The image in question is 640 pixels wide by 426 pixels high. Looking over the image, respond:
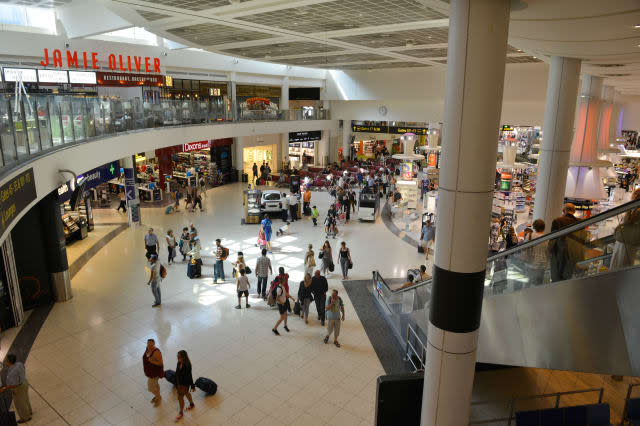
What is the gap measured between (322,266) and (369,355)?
166 inches

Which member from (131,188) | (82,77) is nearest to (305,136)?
(82,77)

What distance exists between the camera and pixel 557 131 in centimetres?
940

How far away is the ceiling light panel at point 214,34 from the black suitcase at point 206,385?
992 centimetres

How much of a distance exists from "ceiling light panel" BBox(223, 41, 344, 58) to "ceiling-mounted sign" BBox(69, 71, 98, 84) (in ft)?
19.3

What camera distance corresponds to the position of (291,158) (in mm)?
37062

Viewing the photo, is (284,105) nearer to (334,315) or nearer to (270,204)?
(270,204)

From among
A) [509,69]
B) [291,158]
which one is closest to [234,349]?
[509,69]

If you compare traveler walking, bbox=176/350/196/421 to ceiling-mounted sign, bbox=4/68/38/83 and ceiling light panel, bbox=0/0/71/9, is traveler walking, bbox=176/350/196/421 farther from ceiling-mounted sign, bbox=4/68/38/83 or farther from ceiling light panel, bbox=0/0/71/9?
ceiling light panel, bbox=0/0/71/9

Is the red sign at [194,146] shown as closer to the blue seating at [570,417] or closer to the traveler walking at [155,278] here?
the traveler walking at [155,278]

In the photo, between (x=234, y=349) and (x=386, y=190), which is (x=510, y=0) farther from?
(x=386, y=190)

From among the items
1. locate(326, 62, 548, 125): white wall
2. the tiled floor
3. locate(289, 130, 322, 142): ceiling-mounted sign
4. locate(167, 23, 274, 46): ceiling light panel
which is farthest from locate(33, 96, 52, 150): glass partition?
locate(289, 130, 322, 142): ceiling-mounted sign

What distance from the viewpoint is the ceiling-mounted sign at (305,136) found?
107 ft

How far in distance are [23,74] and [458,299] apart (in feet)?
59.9

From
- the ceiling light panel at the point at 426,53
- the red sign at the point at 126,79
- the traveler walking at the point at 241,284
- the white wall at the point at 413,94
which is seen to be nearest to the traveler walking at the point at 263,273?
the traveler walking at the point at 241,284
